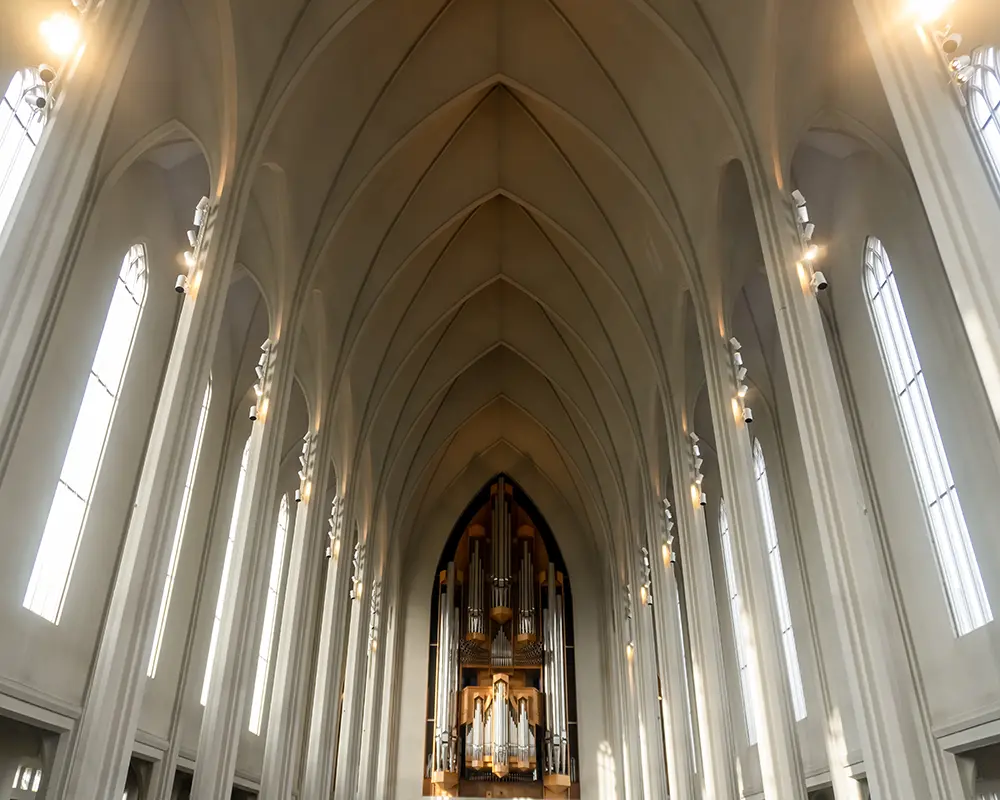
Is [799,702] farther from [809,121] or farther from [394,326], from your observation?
[394,326]

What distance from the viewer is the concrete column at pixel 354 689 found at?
60.7ft

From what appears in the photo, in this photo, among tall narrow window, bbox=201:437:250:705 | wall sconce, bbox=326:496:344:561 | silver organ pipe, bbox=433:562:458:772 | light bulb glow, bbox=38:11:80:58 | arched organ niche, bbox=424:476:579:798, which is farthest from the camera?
silver organ pipe, bbox=433:562:458:772

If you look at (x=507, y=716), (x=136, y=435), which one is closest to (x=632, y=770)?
(x=507, y=716)

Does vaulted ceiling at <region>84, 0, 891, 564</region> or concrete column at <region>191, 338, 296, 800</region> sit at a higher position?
vaulted ceiling at <region>84, 0, 891, 564</region>

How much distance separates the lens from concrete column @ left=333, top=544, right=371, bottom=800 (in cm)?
1850

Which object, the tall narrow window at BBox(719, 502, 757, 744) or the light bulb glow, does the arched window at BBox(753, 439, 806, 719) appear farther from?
the light bulb glow

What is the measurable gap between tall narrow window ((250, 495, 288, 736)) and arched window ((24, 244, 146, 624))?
567cm

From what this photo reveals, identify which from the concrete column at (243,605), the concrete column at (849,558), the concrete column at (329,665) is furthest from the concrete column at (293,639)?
the concrete column at (849,558)

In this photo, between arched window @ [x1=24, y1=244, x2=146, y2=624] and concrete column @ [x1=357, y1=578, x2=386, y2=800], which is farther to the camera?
concrete column @ [x1=357, y1=578, x2=386, y2=800]

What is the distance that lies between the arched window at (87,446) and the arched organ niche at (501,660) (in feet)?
47.2

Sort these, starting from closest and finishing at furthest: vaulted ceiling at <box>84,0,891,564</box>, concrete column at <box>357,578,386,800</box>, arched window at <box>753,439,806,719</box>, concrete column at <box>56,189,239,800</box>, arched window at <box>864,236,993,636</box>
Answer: concrete column at <box>56,189,239,800</box>, arched window at <box>864,236,993,636</box>, vaulted ceiling at <box>84,0,891,564</box>, arched window at <box>753,439,806,719</box>, concrete column at <box>357,578,386,800</box>

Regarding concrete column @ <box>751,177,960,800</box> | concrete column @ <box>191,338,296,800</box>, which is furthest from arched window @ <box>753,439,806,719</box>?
concrete column @ <box>191,338,296,800</box>

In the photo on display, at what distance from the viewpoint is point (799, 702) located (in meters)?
13.7

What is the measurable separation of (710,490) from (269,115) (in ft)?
41.0
